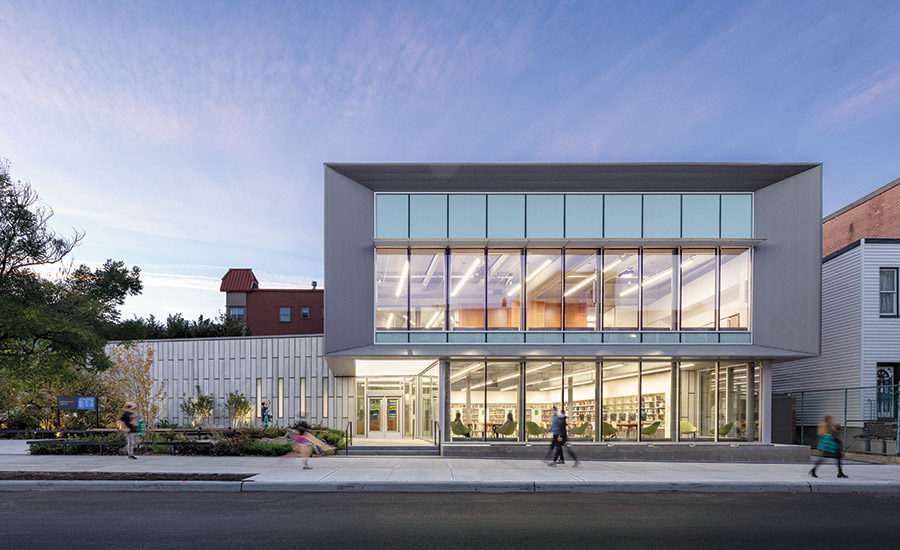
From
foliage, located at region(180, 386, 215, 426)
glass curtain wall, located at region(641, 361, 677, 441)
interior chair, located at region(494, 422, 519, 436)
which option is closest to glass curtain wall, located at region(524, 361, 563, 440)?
interior chair, located at region(494, 422, 519, 436)

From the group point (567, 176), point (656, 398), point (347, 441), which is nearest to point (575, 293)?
point (567, 176)

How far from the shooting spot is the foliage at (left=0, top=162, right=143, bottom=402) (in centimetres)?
1526

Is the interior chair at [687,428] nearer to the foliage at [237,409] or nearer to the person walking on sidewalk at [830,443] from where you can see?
the person walking on sidewalk at [830,443]

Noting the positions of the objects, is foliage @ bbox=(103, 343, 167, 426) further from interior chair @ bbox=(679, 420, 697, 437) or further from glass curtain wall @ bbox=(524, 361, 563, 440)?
interior chair @ bbox=(679, 420, 697, 437)

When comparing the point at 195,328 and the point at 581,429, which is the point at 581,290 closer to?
the point at 581,429

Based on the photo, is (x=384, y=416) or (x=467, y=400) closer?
(x=467, y=400)

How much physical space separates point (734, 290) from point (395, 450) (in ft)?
44.7

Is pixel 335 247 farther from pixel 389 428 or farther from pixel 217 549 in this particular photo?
pixel 217 549

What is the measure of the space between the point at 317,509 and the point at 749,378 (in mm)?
17366

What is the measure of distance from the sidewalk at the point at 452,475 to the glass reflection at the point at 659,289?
5.06m

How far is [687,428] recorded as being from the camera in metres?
22.2

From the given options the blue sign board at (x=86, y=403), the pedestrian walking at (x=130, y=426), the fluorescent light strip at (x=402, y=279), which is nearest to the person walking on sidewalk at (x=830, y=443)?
the fluorescent light strip at (x=402, y=279)

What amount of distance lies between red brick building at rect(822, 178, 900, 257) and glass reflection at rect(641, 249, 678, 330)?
695 inches

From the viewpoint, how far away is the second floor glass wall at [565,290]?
22203 mm
